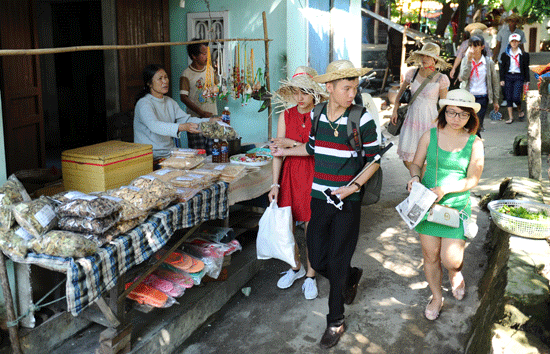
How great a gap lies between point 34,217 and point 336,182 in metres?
1.92

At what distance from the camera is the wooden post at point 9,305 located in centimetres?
289

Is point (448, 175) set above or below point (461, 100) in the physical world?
below

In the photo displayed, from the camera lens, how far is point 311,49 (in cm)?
771

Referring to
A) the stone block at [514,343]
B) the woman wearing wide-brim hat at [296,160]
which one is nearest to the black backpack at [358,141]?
the woman wearing wide-brim hat at [296,160]

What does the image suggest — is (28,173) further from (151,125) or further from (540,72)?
(540,72)

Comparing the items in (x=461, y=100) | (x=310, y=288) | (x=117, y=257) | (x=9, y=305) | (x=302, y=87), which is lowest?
(x=310, y=288)

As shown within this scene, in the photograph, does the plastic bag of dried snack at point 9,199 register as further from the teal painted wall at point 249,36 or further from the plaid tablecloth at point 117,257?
the teal painted wall at point 249,36

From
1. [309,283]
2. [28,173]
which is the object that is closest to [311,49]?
[309,283]

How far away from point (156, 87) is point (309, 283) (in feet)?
7.17

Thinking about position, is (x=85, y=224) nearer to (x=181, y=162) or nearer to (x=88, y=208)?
(x=88, y=208)

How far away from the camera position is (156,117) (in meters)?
4.56

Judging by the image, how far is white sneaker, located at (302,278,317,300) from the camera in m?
4.32

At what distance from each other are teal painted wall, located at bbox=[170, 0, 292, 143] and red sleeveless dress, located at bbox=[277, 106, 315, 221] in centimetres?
281

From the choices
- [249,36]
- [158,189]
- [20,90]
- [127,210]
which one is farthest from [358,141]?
[249,36]
